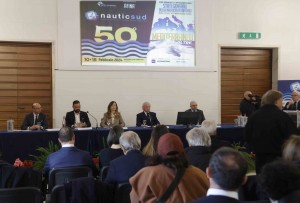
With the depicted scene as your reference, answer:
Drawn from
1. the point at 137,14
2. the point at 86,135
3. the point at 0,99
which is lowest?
the point at 86,135

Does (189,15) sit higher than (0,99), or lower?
higher

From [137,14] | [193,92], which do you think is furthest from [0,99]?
[193,92]

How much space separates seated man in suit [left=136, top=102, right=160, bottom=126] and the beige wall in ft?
2.20

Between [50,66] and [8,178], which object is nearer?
[8,178]

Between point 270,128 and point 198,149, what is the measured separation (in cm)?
110

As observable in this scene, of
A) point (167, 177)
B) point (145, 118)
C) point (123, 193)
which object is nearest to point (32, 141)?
point (145, 118)

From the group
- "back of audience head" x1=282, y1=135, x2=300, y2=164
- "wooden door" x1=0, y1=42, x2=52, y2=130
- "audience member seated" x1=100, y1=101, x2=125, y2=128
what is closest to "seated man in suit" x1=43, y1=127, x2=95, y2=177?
"back of audience head" x1=282, y1=135, x2=300, y2=164

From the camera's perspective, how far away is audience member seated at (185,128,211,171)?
3.15m

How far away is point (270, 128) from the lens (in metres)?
4.02

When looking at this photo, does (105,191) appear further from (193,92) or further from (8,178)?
(193,92)

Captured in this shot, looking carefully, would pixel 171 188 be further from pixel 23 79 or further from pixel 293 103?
pixel 23 79

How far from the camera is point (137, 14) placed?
9.34m

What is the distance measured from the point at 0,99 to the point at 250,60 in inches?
235

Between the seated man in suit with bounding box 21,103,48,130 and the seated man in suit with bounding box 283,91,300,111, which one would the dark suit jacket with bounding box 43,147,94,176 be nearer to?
the seated man in suit with bounding box 21,103,48,130
